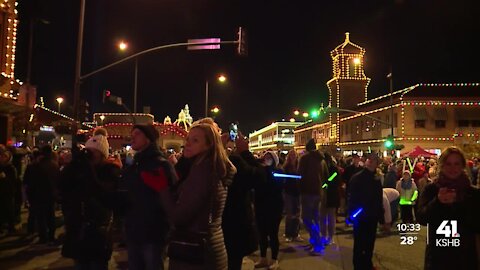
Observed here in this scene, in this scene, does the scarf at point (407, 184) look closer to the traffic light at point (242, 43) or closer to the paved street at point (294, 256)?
the paved street at point (294, 256)

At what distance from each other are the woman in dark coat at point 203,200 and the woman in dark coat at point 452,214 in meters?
1.79

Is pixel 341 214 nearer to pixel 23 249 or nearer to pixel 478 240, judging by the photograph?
pixel 23 249

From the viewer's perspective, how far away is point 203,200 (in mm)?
3408

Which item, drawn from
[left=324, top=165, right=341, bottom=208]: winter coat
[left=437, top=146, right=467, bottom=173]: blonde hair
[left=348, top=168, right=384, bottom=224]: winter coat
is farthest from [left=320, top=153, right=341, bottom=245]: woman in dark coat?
[left=437, top=146, right=467, bottom=173]: blonde hair

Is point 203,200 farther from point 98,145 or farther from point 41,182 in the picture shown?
point 41,182

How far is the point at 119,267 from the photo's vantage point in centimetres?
793

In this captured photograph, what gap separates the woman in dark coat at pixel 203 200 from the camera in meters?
3.38

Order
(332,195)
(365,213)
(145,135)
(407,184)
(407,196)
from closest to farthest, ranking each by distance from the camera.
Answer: (145,135) → (365,213) → (332,195) → (407,196) → (407,184)

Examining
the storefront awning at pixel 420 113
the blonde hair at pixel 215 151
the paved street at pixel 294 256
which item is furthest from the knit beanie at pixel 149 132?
the storefront awning at pixel 420 113

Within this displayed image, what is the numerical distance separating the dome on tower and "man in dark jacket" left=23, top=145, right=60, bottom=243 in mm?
62599

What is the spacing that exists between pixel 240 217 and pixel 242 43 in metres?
12.7

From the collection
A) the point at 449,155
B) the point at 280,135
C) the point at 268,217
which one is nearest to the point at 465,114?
the point at 268,217

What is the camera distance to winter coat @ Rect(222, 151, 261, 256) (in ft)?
15.8

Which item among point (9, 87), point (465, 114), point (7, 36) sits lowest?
point (9, 87)
